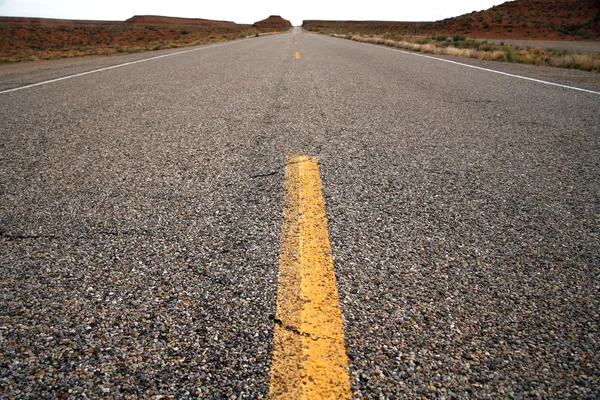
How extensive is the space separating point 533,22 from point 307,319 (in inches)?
2357

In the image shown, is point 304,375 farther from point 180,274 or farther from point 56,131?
point 56,131

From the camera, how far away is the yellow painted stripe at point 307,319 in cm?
95

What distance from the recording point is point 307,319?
45.6 inches

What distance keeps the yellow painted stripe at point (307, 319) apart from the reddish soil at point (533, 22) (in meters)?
46.8

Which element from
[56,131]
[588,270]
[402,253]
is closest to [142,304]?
[402,253]

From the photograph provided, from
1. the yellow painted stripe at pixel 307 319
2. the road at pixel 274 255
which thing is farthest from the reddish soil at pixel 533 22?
the yellow painted stripe at pixel 307 319

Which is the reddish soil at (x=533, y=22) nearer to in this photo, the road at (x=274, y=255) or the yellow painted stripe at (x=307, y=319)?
the road at (x=274, y=255)

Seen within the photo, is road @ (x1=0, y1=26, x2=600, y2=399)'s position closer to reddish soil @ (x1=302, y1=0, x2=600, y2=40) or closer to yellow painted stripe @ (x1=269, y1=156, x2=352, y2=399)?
yellow painted stripe @ (x1=269, y1=156, x2=352, y2=399)

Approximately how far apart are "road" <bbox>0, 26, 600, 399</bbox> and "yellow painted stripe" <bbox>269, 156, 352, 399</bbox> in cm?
4

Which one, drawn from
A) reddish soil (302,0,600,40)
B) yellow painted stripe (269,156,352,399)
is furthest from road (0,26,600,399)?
reddish soil (302,0,600,40)

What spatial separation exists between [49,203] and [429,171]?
224 centimetres

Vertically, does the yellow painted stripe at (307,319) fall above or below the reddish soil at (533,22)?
below

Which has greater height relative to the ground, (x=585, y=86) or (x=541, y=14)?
(x=541, y=14)

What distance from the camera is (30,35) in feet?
91.6
